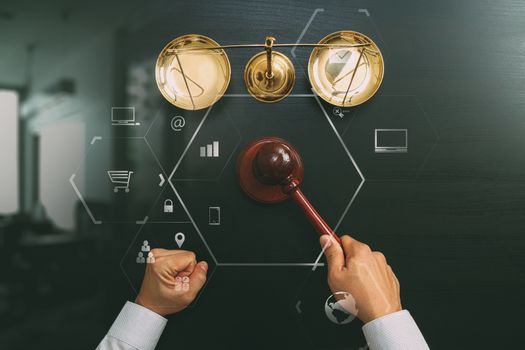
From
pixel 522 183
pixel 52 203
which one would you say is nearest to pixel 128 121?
pixel 52 203

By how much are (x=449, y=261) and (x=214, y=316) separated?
0.61m

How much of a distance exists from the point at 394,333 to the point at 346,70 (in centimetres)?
61

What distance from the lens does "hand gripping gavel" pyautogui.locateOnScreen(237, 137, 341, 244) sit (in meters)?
0.93

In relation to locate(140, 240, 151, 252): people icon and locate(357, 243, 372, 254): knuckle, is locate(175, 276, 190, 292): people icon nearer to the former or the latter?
locate(140, 240, 151, 252): people icon

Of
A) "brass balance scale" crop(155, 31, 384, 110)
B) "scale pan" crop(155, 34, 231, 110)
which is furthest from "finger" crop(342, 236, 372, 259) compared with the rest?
"scale pan" crop(155, 34, 231, 110)

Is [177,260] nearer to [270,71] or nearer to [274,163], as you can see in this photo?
[274,163]

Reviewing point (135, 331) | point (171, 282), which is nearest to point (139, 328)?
point (135, 331)

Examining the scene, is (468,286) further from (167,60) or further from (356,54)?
(167,60)

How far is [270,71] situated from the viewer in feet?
3.21

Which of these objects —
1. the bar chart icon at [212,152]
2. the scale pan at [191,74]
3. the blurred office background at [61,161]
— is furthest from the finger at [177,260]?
the scale pan at [191,74]

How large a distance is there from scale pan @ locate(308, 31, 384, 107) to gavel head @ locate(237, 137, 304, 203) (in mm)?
168

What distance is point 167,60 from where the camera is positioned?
99cm

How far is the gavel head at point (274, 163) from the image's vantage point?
929 mm

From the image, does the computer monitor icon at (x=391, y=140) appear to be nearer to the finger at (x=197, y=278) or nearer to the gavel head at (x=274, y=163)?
the gavel head at (x=274, y=163)
